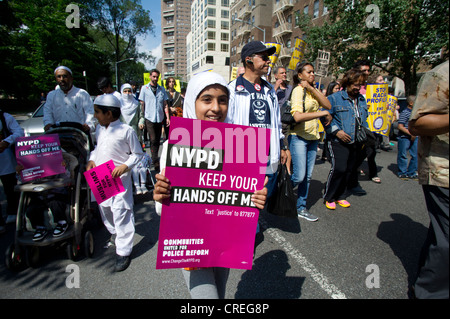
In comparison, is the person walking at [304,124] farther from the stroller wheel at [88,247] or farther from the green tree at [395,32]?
the green tree at [395,32]

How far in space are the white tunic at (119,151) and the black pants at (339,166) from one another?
9.99 feet

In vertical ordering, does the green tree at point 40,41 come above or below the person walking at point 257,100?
above

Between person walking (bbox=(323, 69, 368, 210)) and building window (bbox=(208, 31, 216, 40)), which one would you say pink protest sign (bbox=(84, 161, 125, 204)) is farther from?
building window (bbox=(208, 31, 216, 40))

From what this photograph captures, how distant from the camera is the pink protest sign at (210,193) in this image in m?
1.28

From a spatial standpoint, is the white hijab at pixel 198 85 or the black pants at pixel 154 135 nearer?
the white hijab at pixel 198 85

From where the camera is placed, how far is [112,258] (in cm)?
298

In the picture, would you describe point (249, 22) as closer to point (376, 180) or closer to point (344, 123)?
point (376, 180)

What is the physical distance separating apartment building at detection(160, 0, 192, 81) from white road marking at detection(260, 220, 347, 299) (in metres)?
124

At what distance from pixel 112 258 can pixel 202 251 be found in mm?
2157

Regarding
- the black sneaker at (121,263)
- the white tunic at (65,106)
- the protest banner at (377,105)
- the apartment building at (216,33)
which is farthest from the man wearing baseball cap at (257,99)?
the apartment building at (216,33)

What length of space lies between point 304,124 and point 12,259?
13.1ft

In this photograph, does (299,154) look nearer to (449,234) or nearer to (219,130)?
(449,234)

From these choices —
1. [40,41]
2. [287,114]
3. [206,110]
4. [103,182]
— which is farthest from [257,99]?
[40,41]

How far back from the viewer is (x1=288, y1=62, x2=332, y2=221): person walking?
347cm
